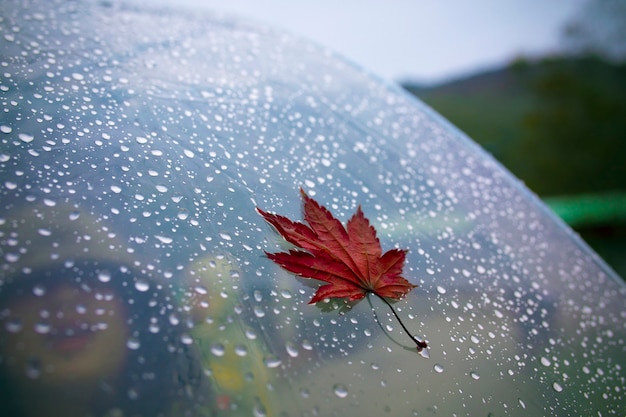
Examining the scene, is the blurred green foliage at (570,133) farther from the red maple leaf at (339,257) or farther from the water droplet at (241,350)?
the water droplet at (241,350)

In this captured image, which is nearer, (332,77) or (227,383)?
(227,383)

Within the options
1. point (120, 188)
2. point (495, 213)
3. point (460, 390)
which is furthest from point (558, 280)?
point (120, 188)

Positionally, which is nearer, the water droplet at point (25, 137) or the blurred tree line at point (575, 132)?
the water droplet at point (25, 137)

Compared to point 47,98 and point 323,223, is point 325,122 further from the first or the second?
point 47,98

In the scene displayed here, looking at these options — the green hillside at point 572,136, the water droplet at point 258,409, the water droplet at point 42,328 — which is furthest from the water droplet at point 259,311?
the green hillside at point 572,136

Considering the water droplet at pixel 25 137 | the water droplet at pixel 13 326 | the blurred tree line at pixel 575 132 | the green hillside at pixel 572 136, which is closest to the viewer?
the water droplet at pixel 13 326

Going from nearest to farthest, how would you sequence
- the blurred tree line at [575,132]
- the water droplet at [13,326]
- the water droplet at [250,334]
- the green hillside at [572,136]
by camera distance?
the water droplet at [13,326]
the water droplet at [250,334]
the green hillside at [572,136]
the blurred tree line at [575,132]

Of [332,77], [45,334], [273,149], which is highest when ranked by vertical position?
[332,77]
